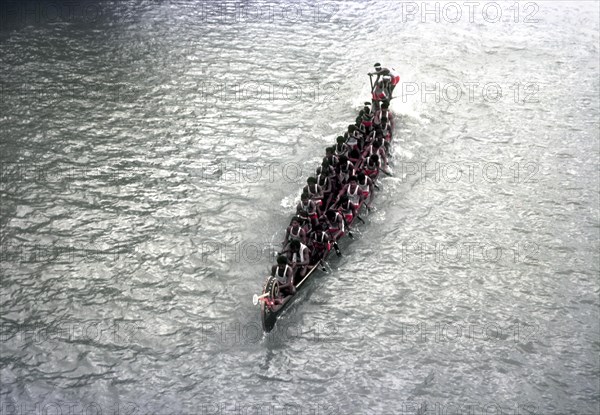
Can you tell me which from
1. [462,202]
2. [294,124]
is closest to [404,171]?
[462,202]

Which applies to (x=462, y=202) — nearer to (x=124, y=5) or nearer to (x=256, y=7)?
(x=256, y=7)
